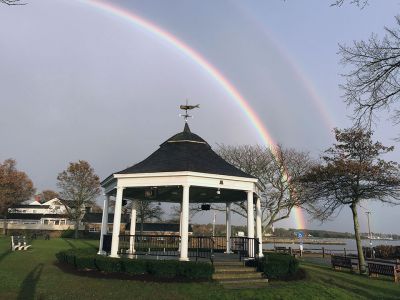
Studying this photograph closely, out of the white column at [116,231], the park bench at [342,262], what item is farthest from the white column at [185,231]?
the park bench at [342,262]

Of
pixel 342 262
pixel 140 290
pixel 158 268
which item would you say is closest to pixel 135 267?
pixel 158 268

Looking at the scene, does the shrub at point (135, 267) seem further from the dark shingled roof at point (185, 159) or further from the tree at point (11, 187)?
the tree at point (11, 187)

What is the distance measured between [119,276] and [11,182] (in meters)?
67.6

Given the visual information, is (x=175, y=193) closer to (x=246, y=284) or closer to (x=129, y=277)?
(x=129, y=277)

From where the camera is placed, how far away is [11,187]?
233 feet

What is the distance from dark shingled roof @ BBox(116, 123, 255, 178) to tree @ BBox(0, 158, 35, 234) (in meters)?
57.6

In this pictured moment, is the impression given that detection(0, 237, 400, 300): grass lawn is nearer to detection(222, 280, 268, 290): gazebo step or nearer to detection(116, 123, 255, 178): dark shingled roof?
detection(222, 280, 268, 290): gazebo step

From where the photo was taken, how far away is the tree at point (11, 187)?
6596 cm

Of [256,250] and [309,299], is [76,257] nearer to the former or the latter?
[256,250]

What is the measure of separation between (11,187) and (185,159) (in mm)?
67828

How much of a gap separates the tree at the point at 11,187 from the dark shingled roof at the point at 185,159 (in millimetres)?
57639

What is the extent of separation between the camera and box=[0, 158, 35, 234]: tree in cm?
6596

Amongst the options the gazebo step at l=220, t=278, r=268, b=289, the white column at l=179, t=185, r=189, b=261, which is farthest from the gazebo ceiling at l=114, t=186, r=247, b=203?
the gazebo step at l=220, t=278, r=268, b=289

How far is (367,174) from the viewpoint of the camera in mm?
20203
